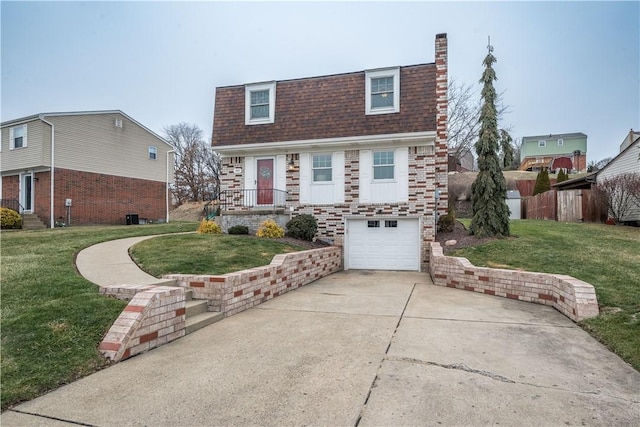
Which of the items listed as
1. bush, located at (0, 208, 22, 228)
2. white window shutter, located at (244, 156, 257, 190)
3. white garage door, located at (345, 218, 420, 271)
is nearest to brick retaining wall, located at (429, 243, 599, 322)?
white garage door, located at (345, 218, 420, 271)

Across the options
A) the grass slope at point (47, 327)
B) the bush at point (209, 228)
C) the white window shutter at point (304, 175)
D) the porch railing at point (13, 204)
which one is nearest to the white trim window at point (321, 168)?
the white window shutter at point (304, 175)

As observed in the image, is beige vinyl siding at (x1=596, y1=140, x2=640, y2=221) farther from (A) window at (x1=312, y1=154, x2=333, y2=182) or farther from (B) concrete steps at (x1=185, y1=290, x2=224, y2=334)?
(B) concrete steps at (x1=185, y1=290, x2=224, y2=334)

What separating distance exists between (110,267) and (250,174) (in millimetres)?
7105

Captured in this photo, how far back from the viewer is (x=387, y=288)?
347 inches

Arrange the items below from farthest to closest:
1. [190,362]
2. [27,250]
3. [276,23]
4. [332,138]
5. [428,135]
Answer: [276,23]
[332,138]
[428,135]
[27,250]
[190,362]

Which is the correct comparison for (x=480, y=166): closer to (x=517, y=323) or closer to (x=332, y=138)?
(x=332, y=138)

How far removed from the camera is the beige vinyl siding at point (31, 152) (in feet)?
59.9

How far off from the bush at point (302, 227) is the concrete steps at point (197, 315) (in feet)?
22.1

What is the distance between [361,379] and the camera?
351 centimetres

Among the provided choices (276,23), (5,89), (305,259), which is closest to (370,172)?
(305,259)

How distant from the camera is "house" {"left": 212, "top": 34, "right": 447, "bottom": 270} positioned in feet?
40.9

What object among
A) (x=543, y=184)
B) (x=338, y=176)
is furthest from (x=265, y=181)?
(x=543, y=184)

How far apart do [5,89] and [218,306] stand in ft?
57.6

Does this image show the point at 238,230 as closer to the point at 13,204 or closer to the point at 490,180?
the point at 490,180
